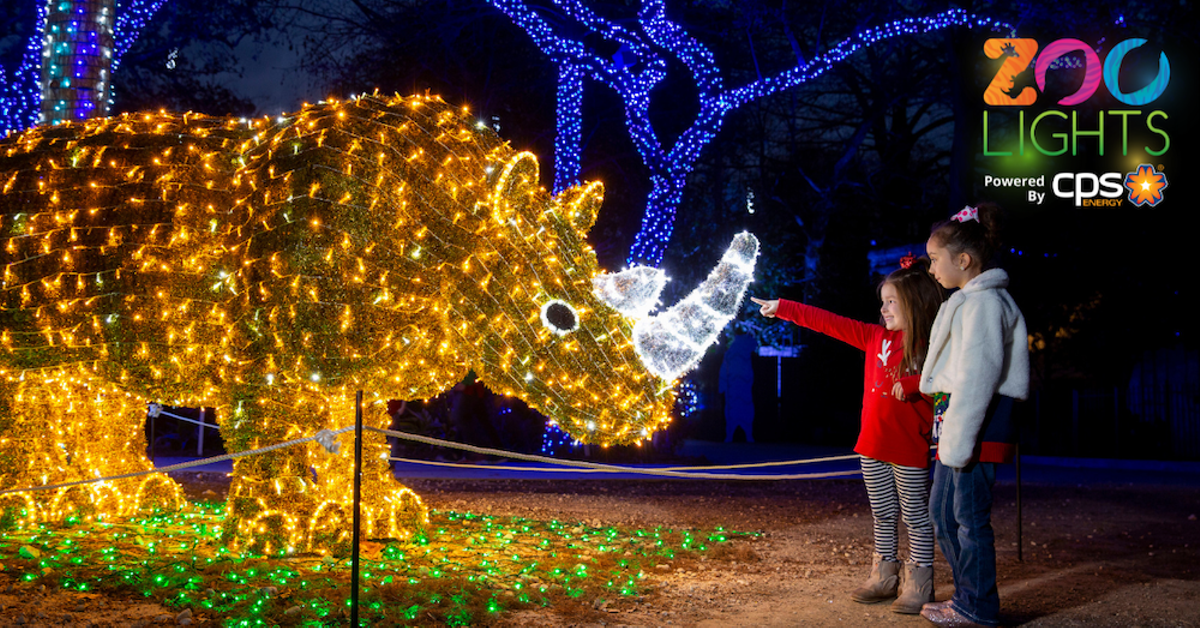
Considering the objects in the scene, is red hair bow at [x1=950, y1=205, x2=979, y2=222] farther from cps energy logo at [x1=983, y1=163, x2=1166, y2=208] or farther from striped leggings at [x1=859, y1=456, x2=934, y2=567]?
cps energy logo at [x1=983, y1=163, x2=1166, y2=208]

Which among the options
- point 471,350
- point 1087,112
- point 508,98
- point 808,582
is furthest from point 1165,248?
point 471,350

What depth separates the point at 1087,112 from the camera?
15070 mm

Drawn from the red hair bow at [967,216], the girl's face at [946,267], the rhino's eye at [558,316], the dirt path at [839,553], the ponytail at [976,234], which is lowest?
the dirt path at [839,553]

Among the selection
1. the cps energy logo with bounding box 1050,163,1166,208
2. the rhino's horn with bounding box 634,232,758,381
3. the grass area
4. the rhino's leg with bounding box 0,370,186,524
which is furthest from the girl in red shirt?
the cps energy logo with bounding box 1050,163,1166,208

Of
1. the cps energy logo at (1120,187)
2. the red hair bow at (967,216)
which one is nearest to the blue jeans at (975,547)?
the red hair bow at (967,216)

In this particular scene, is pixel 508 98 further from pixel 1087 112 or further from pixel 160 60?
pixel 1087 112

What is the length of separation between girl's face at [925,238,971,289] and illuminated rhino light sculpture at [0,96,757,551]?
0.84m

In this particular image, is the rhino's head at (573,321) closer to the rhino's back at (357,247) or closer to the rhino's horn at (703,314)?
the rhino's horn at (703,314)

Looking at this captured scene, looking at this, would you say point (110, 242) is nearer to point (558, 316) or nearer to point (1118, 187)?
point (558, 316)

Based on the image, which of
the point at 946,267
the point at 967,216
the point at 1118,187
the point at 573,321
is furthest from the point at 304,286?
the point at 1118,187

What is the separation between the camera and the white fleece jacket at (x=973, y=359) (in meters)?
4.07

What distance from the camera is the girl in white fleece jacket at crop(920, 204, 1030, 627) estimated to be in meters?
4.09

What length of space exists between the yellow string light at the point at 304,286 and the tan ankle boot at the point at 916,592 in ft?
4.58

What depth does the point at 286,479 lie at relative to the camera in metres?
4.98
